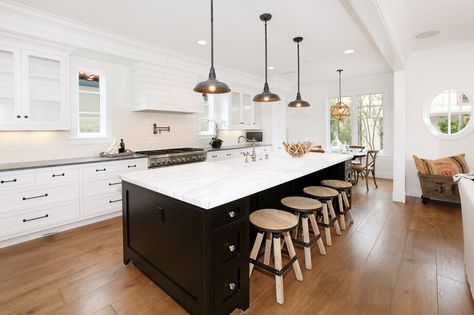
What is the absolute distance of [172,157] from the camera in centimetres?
418

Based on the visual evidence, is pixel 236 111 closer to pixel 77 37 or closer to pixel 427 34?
pixel 77 37

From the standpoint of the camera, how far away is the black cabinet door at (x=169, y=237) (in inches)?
63.1

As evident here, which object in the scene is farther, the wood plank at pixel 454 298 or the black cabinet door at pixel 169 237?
the wood plank at pixel 454 298

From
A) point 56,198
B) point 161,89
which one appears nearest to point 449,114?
point 161,89

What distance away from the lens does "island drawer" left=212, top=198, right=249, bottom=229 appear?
1548 millimetres

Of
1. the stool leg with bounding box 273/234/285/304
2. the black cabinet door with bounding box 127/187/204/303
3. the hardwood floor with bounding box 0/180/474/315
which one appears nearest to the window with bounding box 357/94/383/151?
the hardwood floor with bounding box 0/180/474/315

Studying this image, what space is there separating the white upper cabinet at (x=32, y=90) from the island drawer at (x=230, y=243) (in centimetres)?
295

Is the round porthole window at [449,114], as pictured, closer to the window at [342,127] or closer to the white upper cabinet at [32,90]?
the window at [342,127]

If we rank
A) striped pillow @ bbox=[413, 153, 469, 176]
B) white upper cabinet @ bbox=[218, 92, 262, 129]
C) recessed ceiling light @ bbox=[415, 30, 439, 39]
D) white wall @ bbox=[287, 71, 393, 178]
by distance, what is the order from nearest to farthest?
recessed ceiling light @ bbox=[415, 30, 439, 39], striped pillow @ bbox=[413, 153, 469, 176], white upper cabinet @ bbox=[218, 92, 262, 129], white wall @ bbox=[287, 71, 393, 178]

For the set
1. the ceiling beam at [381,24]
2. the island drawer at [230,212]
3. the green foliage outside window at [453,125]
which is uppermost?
the ceiling beam at [381,24]

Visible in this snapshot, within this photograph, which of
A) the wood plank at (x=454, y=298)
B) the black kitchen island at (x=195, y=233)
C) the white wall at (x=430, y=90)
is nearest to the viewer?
the black kitchen island at (x=195, y=233)

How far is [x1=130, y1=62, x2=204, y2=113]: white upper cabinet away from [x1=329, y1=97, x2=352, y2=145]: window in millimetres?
4360

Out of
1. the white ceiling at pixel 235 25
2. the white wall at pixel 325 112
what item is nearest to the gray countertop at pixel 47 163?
the white ceiling at pixel 235 25

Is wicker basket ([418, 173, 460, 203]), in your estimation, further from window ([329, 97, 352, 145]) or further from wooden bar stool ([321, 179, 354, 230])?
window ([329, 97, 352, 145])
